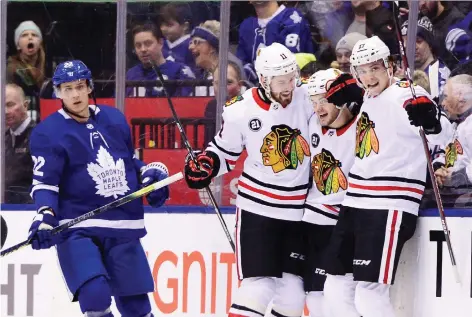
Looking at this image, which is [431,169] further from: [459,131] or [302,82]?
[302,82]

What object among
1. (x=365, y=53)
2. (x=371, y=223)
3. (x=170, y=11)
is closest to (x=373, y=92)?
(x=365, y=53)

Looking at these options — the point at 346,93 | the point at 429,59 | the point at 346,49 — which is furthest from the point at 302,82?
the point at 429,59

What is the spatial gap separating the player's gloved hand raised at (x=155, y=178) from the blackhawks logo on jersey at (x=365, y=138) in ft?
2.53

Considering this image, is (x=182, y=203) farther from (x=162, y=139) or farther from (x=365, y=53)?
(x=365, y=53)

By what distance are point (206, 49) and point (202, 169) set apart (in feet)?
2.14

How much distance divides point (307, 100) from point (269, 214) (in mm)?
465

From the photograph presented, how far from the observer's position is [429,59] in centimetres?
578

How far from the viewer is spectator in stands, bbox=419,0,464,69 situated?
577cm

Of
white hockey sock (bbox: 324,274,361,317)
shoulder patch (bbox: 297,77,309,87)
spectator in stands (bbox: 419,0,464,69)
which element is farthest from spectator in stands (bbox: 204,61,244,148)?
white hockey sock (bbox: 324,274,361,317)

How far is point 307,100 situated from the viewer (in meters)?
5.55

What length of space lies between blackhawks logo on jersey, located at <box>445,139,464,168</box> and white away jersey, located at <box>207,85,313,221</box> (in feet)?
1.81

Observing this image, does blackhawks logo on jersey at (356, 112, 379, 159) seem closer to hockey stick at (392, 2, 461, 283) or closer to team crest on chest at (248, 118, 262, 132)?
hockey stick at (392, 2, 461, 283)

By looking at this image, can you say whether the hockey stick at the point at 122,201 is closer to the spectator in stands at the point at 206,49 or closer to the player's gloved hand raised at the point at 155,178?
the player's gloved hand raised at the point at 155,178

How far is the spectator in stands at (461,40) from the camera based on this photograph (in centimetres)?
575
